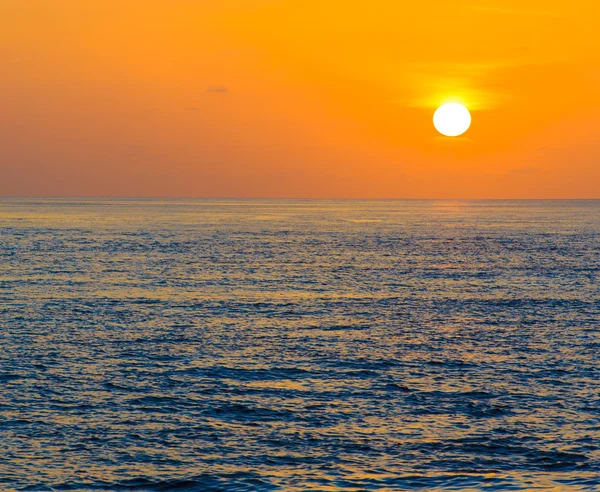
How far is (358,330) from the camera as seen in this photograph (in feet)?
141

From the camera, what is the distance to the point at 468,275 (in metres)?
75.6

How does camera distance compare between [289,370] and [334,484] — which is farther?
[289,370]

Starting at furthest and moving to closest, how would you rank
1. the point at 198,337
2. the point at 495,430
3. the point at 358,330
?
the point at 358,330, the point at 198,337, the point at 495,430

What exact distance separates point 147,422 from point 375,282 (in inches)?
1720

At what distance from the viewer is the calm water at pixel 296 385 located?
71.6 ft

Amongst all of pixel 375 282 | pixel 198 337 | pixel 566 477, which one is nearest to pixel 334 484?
pixel 566 477

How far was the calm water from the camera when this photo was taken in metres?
21.8

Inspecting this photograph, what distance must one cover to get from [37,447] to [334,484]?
9.08m

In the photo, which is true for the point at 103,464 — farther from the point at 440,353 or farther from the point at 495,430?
the point at 440,353

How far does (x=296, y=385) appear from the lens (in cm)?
3048

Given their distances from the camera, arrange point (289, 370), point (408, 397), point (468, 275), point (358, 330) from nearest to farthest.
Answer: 1. point (408, 397)
2. point (289, 370)
3. point (358, 330)
4. point (468, 275)

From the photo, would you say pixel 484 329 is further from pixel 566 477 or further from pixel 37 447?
pixel 37 447

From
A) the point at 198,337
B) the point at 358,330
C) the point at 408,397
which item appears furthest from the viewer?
the point at 358,330

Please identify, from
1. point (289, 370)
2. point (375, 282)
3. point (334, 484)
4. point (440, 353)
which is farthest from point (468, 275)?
point (334, 484)
